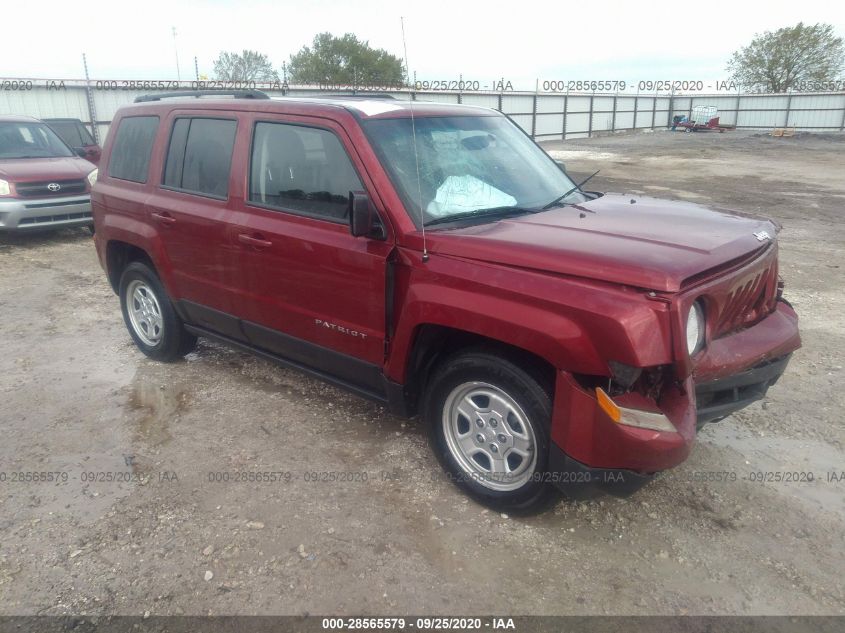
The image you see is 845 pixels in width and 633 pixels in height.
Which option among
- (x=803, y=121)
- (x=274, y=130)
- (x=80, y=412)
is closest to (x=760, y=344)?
(x=274, y=130)

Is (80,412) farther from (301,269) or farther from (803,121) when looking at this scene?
(803,121)

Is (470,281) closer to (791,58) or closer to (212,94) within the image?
(212,94)

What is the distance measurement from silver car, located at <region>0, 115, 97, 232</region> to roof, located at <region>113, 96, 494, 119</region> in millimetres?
5943

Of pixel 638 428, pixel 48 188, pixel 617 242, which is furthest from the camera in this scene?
pixel 48 188

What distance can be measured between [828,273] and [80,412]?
7737mm

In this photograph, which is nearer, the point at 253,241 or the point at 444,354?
the point at 444,354

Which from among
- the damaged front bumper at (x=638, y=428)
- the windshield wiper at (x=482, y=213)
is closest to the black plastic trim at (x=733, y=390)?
the damaged front bumper at (x=638, y=428)

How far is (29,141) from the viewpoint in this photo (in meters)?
10.4

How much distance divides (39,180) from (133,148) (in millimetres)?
5608

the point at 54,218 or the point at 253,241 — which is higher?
the point at 253,241

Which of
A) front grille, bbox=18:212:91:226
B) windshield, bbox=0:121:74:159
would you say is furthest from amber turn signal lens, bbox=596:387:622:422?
windshield, bbox=0:121:74:159

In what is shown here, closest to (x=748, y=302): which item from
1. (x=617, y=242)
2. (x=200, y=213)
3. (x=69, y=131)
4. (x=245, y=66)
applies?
(x=617, y=242)

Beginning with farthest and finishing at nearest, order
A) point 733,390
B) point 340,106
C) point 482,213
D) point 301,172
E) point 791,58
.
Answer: point 791,58
point 301,172
point 340,106
point 482,213
point 733,390

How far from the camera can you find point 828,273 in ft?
24.6
